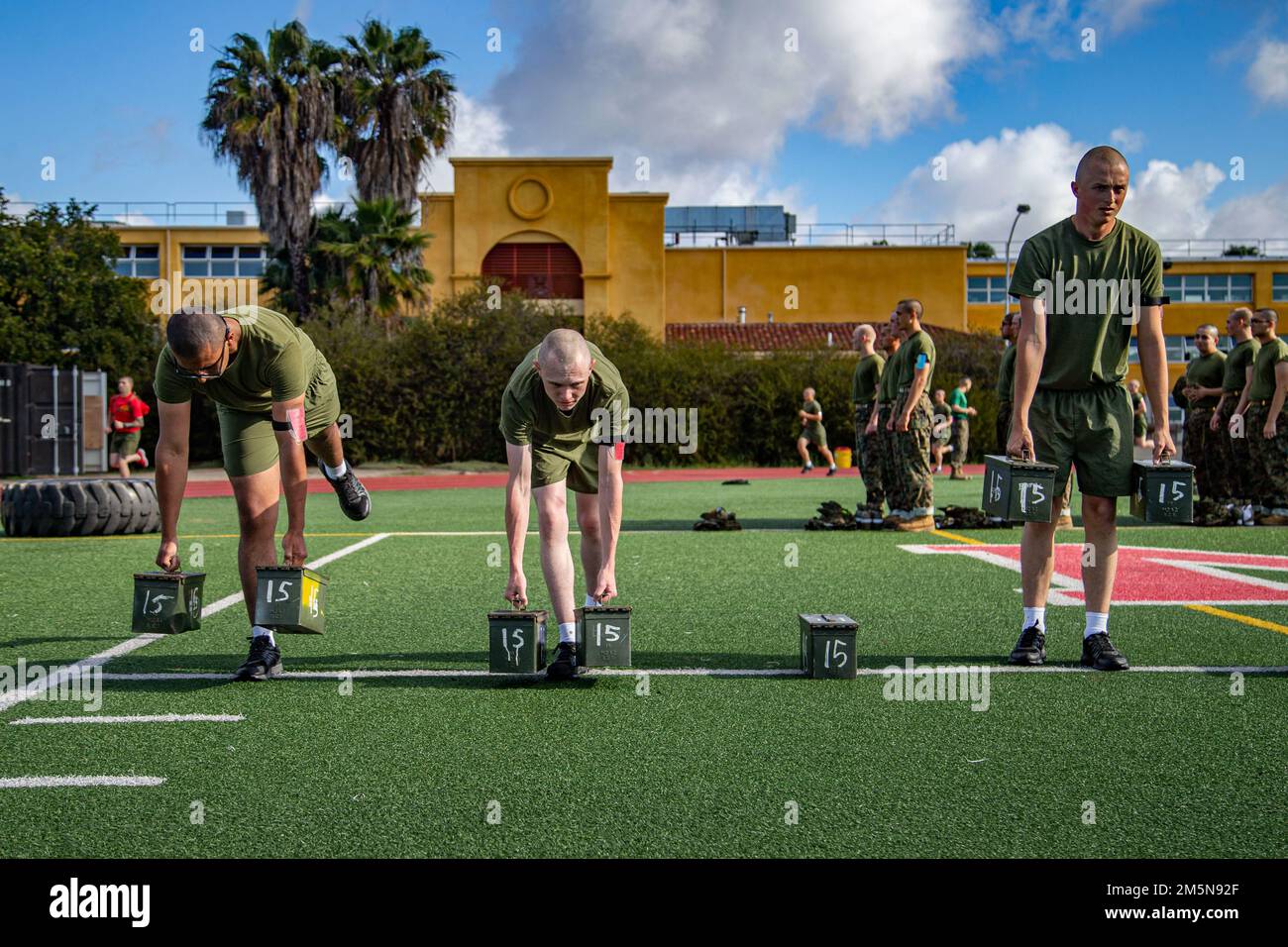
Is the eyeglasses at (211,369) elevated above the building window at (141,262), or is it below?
below

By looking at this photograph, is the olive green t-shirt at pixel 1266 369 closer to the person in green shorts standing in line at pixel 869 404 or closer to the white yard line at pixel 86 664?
the person in green shorts standing in line at pixel 869 404

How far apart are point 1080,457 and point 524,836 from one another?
3.68 meters

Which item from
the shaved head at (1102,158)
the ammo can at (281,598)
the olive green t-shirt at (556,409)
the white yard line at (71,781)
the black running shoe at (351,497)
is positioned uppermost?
the shaved head at (1102,158)

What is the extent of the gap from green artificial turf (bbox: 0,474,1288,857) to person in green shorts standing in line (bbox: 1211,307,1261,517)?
22.0ft

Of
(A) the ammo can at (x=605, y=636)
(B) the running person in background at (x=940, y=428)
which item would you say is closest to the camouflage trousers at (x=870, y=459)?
(A) the ammo can at (x=605, y=636)

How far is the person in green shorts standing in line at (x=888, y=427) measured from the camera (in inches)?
513

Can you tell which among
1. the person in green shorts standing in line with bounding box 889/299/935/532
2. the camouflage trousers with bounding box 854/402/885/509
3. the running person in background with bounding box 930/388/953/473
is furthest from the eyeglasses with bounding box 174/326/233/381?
the running person in background with bounding box 930/388/953/473

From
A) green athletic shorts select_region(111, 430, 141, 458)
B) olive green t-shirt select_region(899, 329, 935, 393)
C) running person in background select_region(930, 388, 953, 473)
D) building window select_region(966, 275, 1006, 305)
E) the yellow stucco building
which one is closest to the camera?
olive green t-shirt select_region(899, 329, 935, 393)

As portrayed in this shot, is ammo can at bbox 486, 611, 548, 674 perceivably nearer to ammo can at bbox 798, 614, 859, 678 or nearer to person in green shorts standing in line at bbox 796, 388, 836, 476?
ammo can at bbox 798, 614, 859, 678

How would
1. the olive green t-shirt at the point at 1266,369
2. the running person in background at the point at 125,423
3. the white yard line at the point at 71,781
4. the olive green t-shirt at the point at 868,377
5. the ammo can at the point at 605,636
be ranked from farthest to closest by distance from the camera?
the running person in background at the point at 125,423, the olive green t-shirt at the point at 868,377, the olive green t-shirt at the point at 1266,369, the ammo can at the point at 605,636, the white yard line at the point at 71,781

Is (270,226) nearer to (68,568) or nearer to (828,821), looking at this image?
(68,568)

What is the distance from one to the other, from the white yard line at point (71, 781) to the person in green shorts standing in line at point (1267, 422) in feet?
40.4

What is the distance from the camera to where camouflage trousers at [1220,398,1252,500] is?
47.1 ft

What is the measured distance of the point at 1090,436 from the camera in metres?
6.05
